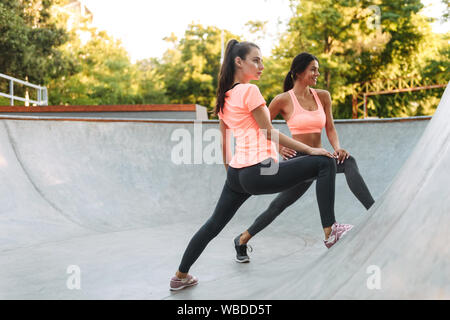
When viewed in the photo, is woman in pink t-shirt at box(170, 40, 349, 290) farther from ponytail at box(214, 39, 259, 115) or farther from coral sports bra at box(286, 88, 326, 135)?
coral sports bra at box(286, 88, 326, 135)

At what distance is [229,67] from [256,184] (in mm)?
850

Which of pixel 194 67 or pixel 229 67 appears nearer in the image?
pixel 229 67

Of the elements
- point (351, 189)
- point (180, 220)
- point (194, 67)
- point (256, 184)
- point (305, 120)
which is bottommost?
point (180, 220)

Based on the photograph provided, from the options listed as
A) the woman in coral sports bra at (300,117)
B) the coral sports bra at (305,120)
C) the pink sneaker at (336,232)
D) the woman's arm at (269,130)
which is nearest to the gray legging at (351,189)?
the woman in coral sports bra at (300,117)

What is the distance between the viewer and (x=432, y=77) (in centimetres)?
2517

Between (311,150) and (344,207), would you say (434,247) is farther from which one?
(344,207)

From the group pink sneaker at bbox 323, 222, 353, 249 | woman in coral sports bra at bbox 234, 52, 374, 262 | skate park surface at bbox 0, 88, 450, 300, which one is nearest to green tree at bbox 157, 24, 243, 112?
skate park surface at bbox 0, 88, 450, 300

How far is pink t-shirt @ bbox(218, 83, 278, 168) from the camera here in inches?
110

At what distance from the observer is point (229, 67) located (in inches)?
118

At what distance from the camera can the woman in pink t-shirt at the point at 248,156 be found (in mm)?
2791

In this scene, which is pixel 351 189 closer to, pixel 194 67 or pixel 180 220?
pixel 180 220

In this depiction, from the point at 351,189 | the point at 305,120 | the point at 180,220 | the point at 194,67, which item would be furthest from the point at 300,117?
the point at 194,67
